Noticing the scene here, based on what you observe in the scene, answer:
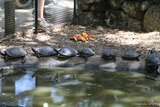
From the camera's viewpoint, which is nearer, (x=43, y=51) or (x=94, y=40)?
(x=43, y=51)

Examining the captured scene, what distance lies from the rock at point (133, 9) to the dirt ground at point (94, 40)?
0.42m

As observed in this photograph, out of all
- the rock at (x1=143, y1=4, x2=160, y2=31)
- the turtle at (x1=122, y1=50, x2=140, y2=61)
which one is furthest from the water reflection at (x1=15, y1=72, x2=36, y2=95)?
the rock at (x1=143, y1=4, x2=160, y2=31)

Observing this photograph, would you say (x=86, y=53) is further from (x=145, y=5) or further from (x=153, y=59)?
(x=145, y=5)

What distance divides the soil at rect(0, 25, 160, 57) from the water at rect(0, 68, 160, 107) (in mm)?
920

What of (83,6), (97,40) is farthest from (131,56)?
(83,6)

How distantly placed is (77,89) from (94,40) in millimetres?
2647

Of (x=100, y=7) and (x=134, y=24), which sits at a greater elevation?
(x=100, y=7)

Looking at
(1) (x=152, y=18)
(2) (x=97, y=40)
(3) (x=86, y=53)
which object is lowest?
(2) (x=97, y=40)

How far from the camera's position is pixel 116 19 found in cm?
957

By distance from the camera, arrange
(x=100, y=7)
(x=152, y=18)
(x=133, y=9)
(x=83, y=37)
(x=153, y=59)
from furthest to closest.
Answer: (x=100, y=7) → (x=133, y=9) → (x=152, y=18) → (x=83, y=37) → (x=153, y=59)

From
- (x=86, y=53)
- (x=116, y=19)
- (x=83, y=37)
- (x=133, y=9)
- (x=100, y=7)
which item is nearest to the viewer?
(x=86, y=53)

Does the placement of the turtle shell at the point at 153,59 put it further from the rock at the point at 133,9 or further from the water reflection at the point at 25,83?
the rock at the point at 133,9

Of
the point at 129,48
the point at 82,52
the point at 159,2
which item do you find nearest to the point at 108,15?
the point at 159,2

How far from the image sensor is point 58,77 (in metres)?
6.49
